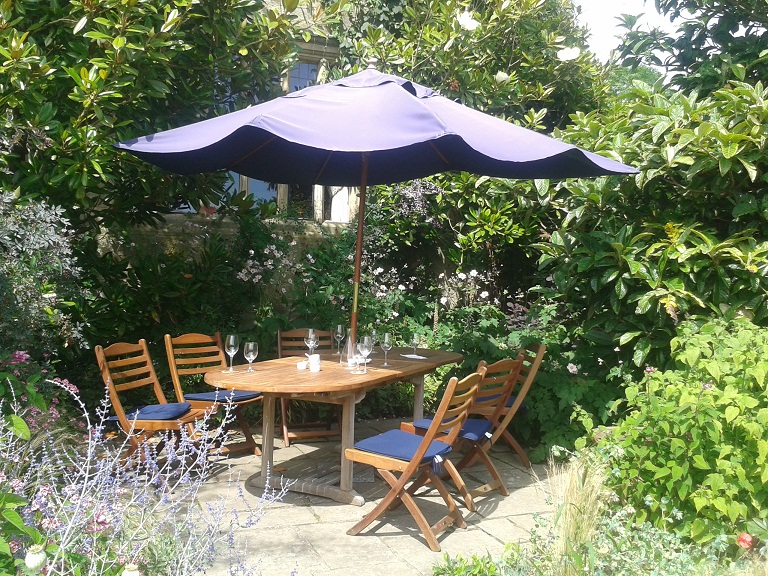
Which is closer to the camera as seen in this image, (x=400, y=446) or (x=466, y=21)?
(x=400, y=446)

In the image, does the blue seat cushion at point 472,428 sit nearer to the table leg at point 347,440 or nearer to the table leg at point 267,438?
the table leg at point 347,440

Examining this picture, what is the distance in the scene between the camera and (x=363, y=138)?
142 inches

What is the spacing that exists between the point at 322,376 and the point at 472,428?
1070mm

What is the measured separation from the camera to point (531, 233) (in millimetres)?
8203

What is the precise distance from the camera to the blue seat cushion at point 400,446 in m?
3.78

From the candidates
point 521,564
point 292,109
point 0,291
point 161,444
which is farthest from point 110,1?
point 521,564

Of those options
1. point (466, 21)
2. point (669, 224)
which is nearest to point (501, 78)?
point (466, 21)

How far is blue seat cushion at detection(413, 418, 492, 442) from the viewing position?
14.3 ft

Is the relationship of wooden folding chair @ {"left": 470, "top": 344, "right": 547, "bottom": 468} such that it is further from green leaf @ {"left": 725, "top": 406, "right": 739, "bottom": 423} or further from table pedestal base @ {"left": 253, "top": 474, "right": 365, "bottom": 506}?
green leaf @ {"left": 725, "top": 406, "right": 739, "bottom": 423}

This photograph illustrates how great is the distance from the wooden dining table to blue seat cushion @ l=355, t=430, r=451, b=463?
29 centimetres

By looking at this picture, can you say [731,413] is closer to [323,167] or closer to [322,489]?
[322,489]

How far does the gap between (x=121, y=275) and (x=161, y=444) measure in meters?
1.84

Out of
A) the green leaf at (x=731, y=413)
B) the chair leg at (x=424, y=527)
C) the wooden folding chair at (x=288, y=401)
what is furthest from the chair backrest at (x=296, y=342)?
→ the green leaf at (x=731, y=413)

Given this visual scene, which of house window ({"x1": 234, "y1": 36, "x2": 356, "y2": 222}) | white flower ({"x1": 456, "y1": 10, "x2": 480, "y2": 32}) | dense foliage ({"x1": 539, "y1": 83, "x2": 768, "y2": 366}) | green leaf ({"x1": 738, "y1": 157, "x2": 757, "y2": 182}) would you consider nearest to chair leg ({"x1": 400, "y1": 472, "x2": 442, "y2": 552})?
dense foliage ({"x1": 539, "y1": 83, "x2": 768, "y2": 366})
